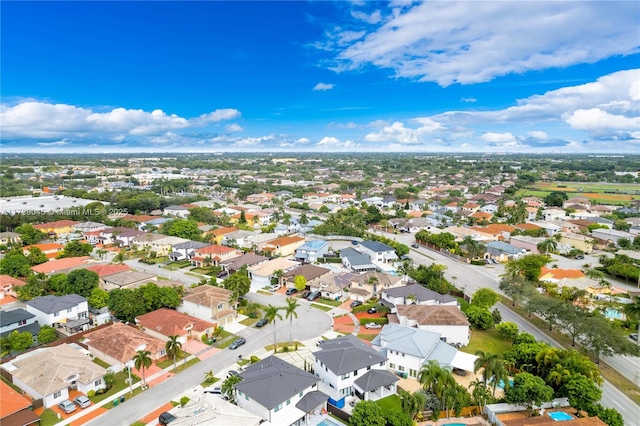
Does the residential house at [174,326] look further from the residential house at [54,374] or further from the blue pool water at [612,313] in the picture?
the blue pool water at [612,313]

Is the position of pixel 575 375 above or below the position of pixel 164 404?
above

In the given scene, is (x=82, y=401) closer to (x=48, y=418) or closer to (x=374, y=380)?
(x=48, y=418)

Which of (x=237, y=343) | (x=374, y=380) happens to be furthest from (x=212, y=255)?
(x=374, y=380)

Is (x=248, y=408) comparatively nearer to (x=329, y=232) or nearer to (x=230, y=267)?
(x=230, y=267)

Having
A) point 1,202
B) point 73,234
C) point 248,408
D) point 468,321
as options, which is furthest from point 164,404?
point 1,202

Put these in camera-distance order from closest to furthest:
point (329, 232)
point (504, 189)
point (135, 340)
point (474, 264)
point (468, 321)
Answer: point (135, 340)
point (468, 321)
point (474, 264)
point (329, 232)
point (504, 189)

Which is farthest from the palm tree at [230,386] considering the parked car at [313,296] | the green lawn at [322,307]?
the parked car at [313,296]
